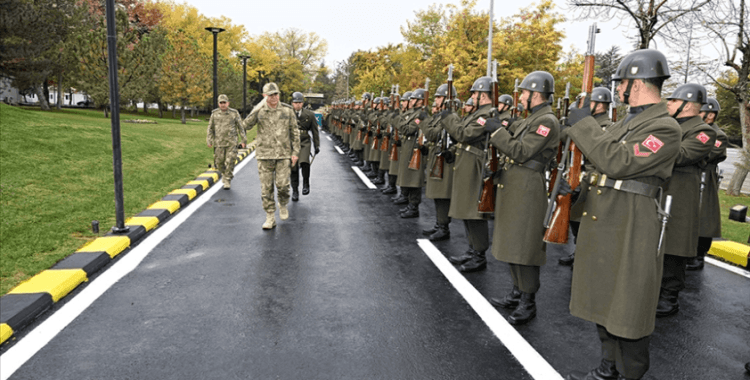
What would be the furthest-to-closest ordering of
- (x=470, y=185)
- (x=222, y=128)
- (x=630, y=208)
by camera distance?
(x=222, y=128), (x=470, y=185), (x=630, y=208)

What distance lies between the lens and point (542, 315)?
176 inches

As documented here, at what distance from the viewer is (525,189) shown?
438 cm

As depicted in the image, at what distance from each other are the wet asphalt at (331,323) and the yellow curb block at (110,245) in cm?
39

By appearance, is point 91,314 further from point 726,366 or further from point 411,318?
point 726,366

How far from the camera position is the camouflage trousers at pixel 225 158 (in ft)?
35.9

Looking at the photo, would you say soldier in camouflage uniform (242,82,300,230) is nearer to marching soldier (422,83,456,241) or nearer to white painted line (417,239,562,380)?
marching soldier (422,83,456,241)

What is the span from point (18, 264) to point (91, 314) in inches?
63.3

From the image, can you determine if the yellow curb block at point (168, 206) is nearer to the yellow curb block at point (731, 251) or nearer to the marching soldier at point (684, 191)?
the marching soldier at point (684, 191)

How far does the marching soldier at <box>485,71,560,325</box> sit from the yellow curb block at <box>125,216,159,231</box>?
16.1 feet

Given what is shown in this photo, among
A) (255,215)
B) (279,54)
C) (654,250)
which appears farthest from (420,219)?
(279,54)

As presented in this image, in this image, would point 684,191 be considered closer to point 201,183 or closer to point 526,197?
point 526,197

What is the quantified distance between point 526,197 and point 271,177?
435 cm

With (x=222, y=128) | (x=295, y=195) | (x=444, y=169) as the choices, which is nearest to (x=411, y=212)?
(x=444, y=169)

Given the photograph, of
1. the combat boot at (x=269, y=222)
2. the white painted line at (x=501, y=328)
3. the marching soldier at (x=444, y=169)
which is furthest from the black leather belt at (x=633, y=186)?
the combat boot at (x=269, y=222)
